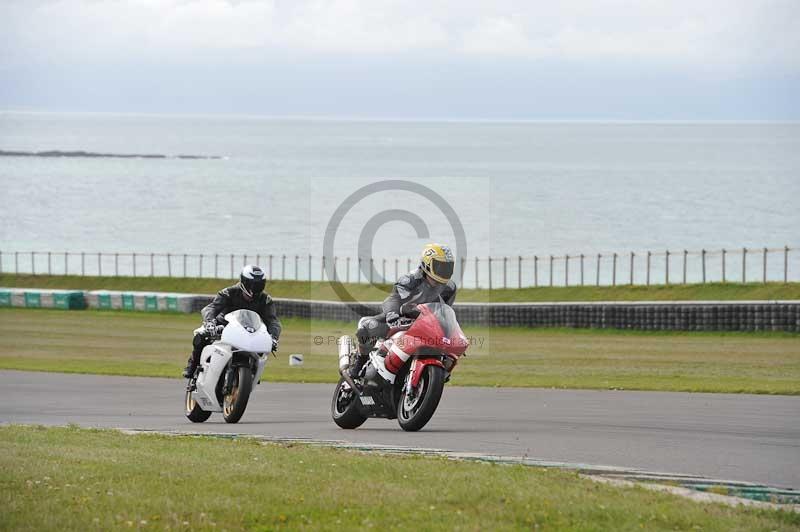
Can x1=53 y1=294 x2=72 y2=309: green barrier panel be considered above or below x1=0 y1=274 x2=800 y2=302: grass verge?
below

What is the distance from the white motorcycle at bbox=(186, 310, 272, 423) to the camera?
16844mm

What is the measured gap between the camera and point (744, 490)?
34.2ft

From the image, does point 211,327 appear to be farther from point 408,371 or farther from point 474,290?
point 474,290

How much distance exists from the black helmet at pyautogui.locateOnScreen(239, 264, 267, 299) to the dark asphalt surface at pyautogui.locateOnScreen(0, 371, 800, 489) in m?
1.73

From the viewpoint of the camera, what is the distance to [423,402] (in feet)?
48.9

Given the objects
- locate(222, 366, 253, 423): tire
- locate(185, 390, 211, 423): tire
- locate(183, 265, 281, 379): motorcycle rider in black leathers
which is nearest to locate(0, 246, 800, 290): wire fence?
locate(185, 390, 211, 423): tire

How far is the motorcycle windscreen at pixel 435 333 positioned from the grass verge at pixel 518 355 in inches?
361

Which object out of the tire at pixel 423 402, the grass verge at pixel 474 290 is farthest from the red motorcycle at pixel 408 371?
the grass verge at pixel 474 290

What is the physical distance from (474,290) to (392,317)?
4491cm

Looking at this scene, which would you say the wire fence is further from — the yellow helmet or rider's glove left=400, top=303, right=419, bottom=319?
the yellow helmet

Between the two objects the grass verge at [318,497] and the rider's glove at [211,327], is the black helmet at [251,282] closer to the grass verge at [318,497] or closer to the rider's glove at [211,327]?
the rider's glove at [211,327]

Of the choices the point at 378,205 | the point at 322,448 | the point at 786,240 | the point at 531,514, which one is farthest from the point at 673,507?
the point at 378,205

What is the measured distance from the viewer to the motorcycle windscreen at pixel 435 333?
14680 mm

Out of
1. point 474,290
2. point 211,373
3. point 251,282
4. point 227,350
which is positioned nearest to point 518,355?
point 251,282
